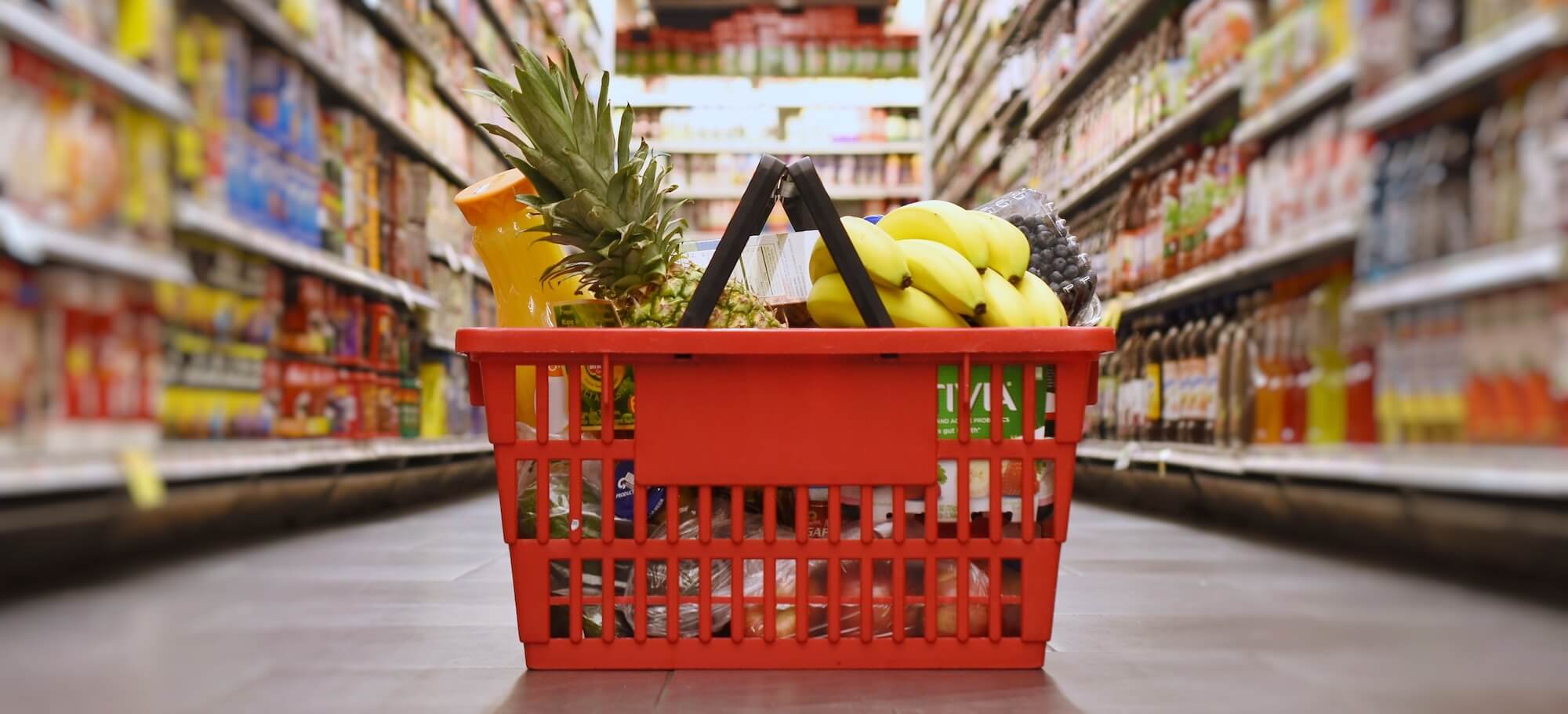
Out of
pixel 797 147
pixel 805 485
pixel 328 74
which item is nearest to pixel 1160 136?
pixel 328 74

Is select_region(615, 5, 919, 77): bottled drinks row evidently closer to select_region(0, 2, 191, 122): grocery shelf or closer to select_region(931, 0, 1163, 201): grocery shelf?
select_region(931, 0, 1163, 201): grocery shelf

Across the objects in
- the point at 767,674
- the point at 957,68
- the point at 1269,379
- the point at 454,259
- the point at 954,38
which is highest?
the point at 954,38

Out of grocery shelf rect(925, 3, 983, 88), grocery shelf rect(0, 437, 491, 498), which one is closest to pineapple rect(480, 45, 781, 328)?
grocery shelf rect(0, 437, 491, 498)

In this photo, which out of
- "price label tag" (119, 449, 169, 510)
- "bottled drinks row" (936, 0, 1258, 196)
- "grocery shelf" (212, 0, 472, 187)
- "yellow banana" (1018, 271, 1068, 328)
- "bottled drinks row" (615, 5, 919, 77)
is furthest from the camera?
"bottled drinks row" (615, 5, 919, 77)

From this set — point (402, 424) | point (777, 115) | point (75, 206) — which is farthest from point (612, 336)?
point (777, 115)

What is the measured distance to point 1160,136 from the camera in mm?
3295

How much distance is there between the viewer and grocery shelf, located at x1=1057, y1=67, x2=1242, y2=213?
285cm

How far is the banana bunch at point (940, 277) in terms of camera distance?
3.73 ft

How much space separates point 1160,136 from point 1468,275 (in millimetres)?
1731

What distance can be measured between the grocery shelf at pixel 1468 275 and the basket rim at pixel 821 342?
2.85 feet

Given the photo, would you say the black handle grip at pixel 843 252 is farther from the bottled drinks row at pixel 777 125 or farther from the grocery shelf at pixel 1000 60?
the bottled drinks row at pixel 777 125

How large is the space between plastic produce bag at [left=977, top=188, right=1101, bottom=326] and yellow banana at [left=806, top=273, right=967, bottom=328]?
12.5 inches

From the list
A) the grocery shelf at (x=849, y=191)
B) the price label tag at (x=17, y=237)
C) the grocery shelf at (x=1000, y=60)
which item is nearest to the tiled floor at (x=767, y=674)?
the price label tag at (x=17, y=237)

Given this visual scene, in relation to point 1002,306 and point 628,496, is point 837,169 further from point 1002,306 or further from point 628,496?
point 628,496
